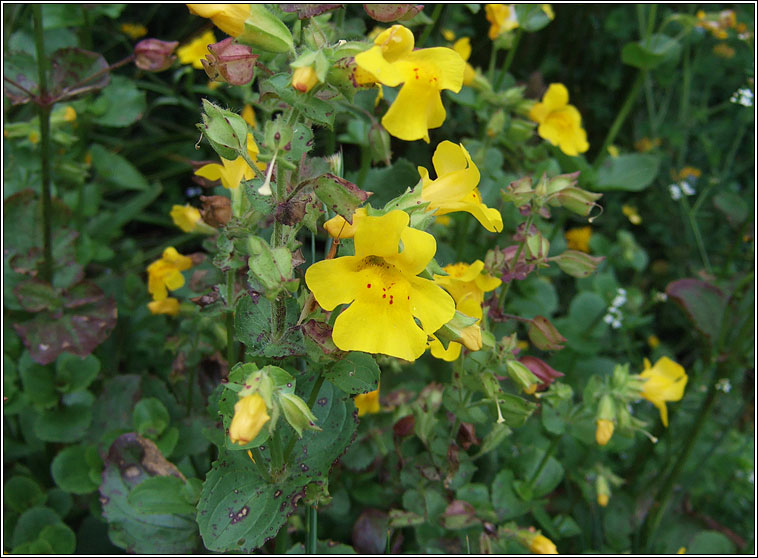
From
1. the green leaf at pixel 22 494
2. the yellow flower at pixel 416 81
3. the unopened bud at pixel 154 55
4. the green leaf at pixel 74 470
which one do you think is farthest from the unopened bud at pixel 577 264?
the green leaf at pixel 22 494

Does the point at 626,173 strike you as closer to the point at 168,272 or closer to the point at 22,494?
the point at 168,272

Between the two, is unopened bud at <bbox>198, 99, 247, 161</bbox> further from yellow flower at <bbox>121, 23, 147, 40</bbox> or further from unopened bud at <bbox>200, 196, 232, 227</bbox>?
yellow flower at <bbox>121, 23, 147, 40</bbox>

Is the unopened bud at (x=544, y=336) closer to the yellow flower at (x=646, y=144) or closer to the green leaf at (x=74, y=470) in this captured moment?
the green leaf at (x=74, y=470)

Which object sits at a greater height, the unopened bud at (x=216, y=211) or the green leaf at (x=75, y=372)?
the unopened bud at (x=216, y=211)

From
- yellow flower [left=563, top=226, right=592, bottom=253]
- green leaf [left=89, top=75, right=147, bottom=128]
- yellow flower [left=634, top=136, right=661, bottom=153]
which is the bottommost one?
yellow flower [left=563, top=226, right=592, bottom=253]

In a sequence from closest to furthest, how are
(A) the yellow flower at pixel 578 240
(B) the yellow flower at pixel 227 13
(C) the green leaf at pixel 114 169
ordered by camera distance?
(B) the yellow flower at pixel 227 13
(C) the green leaf at pixel 114 169
(A) the yellow flower at pixel 578 240

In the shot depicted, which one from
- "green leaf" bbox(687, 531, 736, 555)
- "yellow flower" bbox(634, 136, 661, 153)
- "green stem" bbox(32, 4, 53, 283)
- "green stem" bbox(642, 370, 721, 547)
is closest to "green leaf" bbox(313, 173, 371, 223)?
"green stem" bbox(32, 4, 53, 283)
